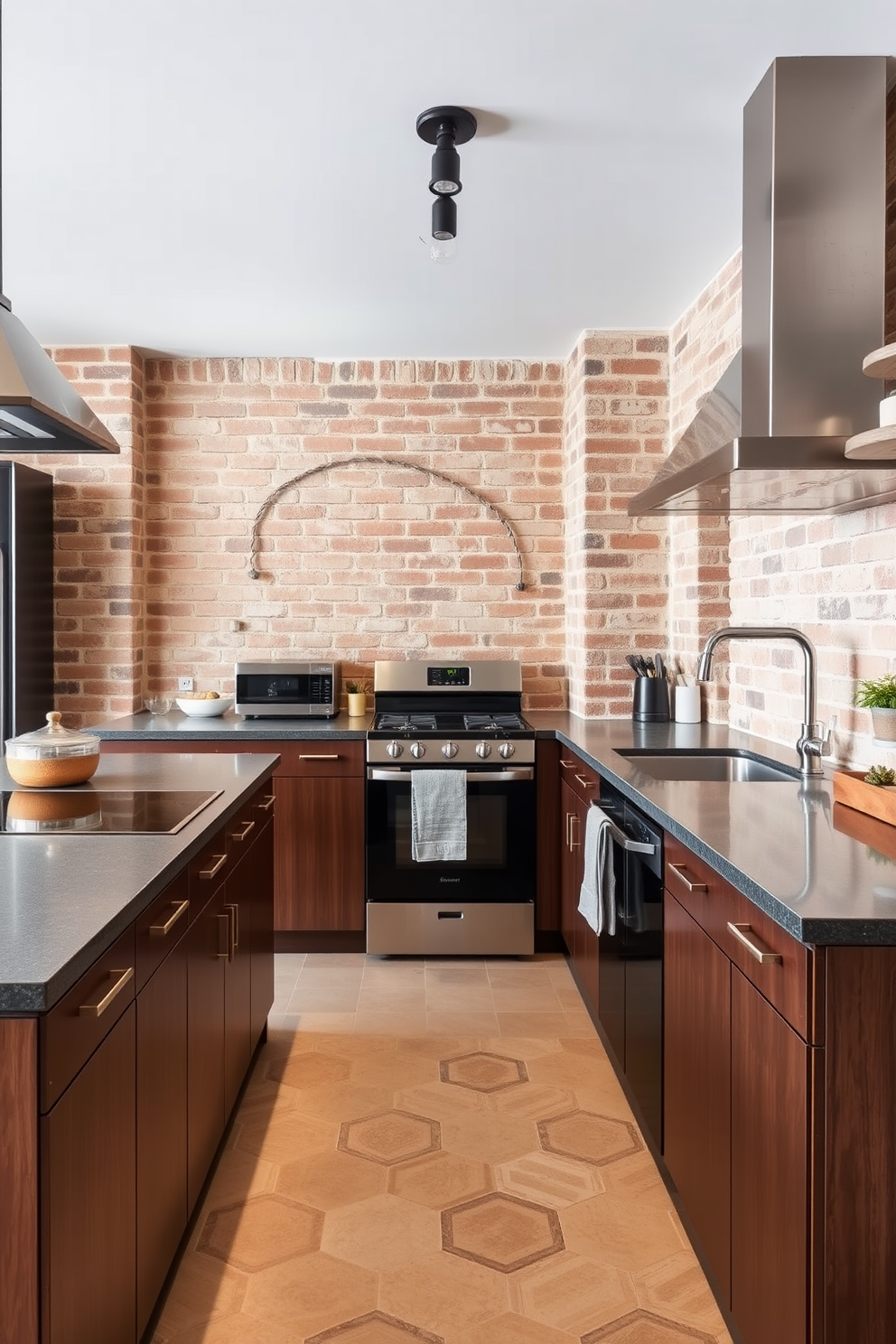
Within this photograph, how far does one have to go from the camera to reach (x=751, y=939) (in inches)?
58.9

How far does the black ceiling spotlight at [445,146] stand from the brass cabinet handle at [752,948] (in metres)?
→ 1.76

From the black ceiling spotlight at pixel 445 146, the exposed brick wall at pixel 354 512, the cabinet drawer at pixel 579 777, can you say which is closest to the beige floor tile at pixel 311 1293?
the cabinet drawer at pixel 579 777

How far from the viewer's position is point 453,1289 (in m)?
1.85

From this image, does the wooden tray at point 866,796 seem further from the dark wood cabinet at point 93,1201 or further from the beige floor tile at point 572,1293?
the dark wood cabinet at point 93,1201

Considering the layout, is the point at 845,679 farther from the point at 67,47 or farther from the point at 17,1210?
the point at 67,47

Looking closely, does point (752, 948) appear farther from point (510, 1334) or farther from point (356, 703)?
point (356, 703)

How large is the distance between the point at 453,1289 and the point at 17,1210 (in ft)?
3.46

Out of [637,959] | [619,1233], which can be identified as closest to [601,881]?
[637,959]

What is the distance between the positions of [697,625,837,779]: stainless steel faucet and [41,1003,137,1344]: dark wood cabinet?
155cm

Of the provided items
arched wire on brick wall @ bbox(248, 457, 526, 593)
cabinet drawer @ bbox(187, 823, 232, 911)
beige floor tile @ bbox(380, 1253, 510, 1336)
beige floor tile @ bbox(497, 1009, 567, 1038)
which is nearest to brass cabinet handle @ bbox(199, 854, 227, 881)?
cabinet drawer @ bbox(187, 823, 232, 911)

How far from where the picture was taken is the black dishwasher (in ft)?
7.12

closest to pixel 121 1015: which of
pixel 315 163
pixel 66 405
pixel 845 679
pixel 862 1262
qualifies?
pixel 862 1262

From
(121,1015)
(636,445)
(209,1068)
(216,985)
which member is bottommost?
(209,1068)

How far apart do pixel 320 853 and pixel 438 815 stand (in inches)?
19.8
